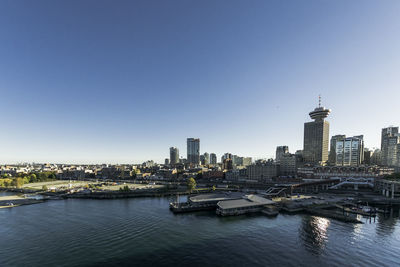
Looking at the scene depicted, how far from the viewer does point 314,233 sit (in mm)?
34719

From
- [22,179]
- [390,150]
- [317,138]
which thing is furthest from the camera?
[317,138]

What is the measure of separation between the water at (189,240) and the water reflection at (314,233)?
169 mm

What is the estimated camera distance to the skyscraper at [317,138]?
177175 millimetres

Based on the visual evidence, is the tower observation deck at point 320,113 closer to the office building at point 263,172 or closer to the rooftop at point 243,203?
the office building at point 263,172

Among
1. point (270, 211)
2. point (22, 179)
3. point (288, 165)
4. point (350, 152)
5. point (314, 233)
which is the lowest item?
point (22, 179)

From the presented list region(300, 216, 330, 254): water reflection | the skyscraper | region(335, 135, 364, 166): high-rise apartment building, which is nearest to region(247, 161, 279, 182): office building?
region(300, 216, 330, 254): water reflection

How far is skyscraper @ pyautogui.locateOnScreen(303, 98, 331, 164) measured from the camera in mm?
177175

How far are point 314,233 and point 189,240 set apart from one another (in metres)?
26.4

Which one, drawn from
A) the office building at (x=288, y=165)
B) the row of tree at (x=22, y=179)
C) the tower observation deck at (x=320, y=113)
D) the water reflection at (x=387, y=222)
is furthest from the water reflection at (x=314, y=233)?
the tower observation deck at (x=320, y=113)

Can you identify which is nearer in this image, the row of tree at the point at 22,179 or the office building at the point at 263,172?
the row of tree at the point at 22,179

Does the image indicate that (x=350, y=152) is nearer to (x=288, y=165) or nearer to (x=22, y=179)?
(x=288, y=165)

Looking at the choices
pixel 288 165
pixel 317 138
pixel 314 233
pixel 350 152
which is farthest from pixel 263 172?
pixel 350 152

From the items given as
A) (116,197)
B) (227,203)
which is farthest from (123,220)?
(116,197)

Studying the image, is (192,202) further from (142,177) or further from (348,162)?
(348,162)
